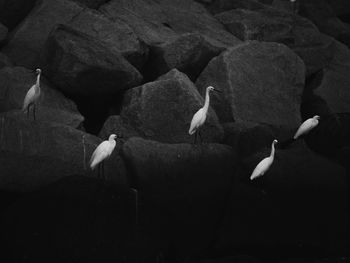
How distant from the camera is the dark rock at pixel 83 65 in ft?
45.0

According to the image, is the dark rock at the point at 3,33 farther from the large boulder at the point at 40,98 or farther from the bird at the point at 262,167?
the bird at the point at 262,167

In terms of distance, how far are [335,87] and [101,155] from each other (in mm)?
7116

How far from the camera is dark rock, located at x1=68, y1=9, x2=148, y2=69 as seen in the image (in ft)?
49.3

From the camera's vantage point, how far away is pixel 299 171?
12258 mm

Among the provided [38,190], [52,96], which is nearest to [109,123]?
[52,96]

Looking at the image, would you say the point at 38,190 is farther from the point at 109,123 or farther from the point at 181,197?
the point at 109,123

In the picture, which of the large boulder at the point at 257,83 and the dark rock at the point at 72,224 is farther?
the large boulder at the point at 257,83

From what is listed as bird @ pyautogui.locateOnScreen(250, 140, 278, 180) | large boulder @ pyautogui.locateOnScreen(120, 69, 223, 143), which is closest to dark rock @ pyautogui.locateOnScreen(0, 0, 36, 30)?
large boulder @ pyautogui.locateOnScreen(120, 69, 223, 143)

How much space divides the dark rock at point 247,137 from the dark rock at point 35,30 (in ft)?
13.0

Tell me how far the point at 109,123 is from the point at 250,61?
3.46 meters

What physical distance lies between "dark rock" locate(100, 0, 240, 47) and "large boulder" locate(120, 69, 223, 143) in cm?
239

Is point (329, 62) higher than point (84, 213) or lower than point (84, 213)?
lower

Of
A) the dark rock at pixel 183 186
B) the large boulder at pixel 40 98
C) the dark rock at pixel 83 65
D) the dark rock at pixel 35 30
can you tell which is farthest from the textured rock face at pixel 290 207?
the dark rock at pixel 35 30

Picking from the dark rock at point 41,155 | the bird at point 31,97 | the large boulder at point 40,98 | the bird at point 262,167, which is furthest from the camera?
→ the large boulder at point 40,98
